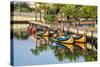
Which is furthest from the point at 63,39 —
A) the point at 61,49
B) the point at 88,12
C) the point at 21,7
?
the point at 21,7

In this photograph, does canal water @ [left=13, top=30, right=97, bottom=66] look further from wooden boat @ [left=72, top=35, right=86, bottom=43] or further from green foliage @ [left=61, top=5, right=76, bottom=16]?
green foliage @ [left=61, top=5, right=76, bottom=16]

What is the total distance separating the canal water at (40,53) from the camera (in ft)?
7.85

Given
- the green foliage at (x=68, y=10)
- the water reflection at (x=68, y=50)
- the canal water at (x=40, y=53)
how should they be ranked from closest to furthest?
the canal water at (x=40, y=53)
the water reflection at (x=68, y=50)
the green foliage at (x=68, y=10)

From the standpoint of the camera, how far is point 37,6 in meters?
2.50

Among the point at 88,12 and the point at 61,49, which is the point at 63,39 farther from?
the point at 88,12

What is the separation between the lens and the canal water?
7.85 ft

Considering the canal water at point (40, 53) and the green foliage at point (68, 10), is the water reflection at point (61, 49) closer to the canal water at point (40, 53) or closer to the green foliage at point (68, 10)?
the canal water at point (40, 53)

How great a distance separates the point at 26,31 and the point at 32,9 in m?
0.28

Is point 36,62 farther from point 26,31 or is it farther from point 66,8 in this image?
point 66,8

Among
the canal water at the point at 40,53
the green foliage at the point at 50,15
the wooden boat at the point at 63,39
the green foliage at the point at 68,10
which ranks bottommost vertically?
the canal water at the point at 40,53

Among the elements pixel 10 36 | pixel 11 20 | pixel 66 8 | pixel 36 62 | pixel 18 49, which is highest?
pixel 66 8

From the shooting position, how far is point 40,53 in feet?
8.18

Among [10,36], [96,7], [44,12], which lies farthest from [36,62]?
[96,7]

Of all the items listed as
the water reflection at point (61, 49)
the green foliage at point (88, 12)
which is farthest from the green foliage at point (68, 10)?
the water reflection at point (61, 49)
